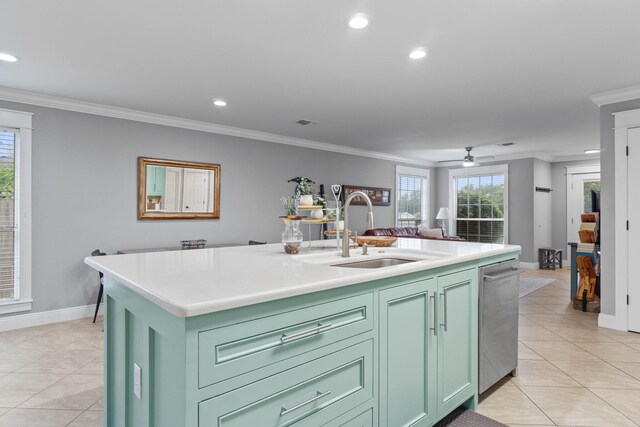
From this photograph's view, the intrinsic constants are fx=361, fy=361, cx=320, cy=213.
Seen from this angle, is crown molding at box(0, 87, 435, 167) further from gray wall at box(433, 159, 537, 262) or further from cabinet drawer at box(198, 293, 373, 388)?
cabinet drawer at box(198, 293, 373, 388)

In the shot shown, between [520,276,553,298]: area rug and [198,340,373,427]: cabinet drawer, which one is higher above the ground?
[198,340,373,427]: cabinet drawer

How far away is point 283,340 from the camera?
1168 millimetres

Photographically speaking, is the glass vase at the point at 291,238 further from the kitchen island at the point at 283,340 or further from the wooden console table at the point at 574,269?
the wooden console table at the point at 574,269

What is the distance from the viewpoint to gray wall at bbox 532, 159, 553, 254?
723cm

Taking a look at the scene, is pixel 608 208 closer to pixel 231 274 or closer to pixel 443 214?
pixel 231 274

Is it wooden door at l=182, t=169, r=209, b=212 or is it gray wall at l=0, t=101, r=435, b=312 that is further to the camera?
wooden door at l=182, t=169, r=209, b=212

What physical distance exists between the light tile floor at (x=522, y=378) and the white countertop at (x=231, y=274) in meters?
0.98

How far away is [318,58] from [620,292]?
366cm

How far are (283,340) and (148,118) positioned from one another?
4.00 meters

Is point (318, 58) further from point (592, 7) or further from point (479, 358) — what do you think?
point (479, 358)

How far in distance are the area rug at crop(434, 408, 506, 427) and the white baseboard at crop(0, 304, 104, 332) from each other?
3.82 m

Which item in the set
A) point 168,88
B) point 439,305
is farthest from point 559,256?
point 168,88

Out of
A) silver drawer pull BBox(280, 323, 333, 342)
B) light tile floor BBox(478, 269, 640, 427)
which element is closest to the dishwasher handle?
light tile floor BBox(478, 269, 640, 427)

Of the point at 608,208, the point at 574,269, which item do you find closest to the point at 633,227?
the point at 608,208
